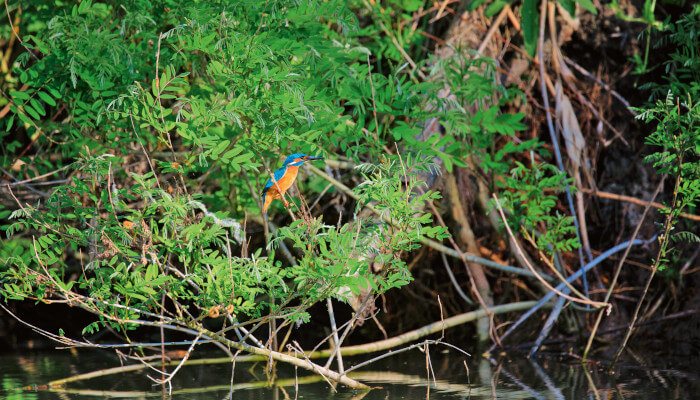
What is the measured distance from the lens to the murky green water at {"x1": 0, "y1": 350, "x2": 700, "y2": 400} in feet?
12.3

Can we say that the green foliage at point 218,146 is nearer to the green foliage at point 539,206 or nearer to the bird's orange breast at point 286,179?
the green foliage at point 539,206

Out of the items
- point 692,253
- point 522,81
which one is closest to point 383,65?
point 522,81

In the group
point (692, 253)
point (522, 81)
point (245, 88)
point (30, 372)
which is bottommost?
point (30, 372)

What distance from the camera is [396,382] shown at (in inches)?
163

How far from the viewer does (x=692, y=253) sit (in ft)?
17.8

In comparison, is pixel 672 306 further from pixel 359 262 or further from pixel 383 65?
pixel 359 262

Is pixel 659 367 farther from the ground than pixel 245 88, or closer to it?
closer to it

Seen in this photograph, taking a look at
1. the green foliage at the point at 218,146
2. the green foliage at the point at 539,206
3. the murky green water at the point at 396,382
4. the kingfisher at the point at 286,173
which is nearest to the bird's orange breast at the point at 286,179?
the kingfisher at the point at 286,173

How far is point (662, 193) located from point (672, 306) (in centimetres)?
83

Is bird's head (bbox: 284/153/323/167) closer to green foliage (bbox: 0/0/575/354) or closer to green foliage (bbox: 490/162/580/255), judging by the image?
green foliage (bbox: 0/0/575/354)

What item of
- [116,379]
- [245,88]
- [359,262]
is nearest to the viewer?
[359,262]

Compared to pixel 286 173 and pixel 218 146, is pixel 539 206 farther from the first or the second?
pixel 218 146

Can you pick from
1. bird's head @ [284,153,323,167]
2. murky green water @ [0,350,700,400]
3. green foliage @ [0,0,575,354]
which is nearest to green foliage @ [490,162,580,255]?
green foliage @ [0,0,575,354]

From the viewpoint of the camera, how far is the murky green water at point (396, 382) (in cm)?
376
